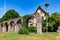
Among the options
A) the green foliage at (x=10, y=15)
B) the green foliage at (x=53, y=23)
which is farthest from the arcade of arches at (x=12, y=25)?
the green foliage at (x=10, y=15)

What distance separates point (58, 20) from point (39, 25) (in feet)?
56.6

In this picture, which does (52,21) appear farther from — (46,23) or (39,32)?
(39,32)

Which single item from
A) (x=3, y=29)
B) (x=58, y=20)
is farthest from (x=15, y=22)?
(x=58, y=20)

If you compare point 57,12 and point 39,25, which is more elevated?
point 57,12

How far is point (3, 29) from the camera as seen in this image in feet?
185

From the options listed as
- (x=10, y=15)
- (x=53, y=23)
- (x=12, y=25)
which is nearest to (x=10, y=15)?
(x=10, y=15)

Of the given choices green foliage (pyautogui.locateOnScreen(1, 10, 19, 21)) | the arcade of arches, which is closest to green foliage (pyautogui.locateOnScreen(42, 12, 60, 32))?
the arcade of arches

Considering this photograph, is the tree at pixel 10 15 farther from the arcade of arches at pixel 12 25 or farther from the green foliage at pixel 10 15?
the arcade of arches at pixel 12 25

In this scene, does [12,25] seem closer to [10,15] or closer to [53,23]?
[53,23]

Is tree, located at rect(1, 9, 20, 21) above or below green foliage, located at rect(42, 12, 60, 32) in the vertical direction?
above

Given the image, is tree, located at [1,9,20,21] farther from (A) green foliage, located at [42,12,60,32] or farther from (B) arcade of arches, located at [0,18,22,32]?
(A) green foliage, located at [42,12,60,32]

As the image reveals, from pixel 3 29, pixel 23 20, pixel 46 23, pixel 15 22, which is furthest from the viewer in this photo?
pixel 3 29

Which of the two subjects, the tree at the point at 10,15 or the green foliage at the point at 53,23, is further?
the tree at the point at 10,15

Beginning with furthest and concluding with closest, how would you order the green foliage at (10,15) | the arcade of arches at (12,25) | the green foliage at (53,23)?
the green foliage at (10,15), the arcade of arches at (12,25), the green foliage at (53,23)
